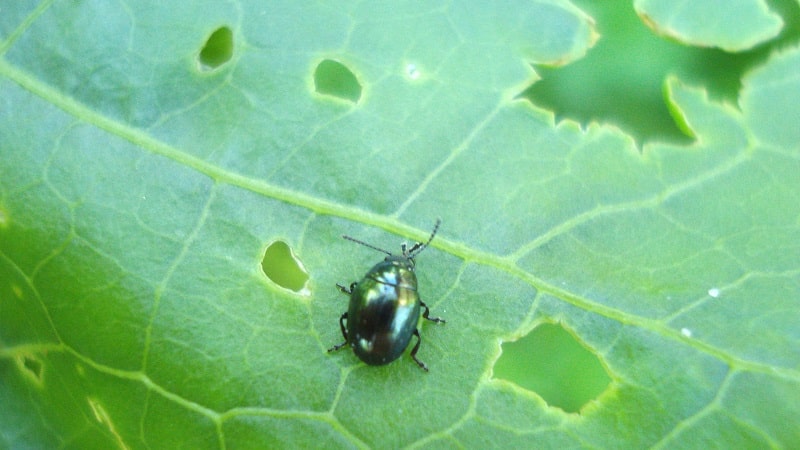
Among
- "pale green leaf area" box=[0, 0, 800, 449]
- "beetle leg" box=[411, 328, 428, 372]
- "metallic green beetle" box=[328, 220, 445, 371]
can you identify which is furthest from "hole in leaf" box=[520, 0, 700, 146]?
"beetle leg" box=[411, 328, 428, 372]

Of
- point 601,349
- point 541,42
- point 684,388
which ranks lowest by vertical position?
point 684,388

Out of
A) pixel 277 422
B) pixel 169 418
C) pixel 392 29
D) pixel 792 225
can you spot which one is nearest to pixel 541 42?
pixel 392 29

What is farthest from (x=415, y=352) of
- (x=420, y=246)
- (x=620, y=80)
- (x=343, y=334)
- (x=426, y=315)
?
(x=620, y=80)

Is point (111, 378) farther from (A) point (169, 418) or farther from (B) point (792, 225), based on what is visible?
(B) point (792, 225)

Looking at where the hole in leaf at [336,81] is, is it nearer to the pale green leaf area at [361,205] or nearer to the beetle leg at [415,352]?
the pale green leaf area at [361,205]

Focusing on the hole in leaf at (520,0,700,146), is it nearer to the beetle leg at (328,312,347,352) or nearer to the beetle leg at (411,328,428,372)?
the beetle leg at (411,328,428,372)

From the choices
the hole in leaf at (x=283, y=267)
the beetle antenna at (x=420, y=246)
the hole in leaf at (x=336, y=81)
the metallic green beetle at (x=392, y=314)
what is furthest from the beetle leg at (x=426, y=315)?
the hole in leaf at (x=336, y=81)
